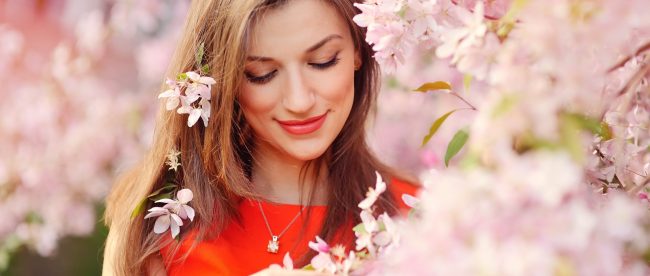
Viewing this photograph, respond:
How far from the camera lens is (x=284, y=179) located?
78.8 inches

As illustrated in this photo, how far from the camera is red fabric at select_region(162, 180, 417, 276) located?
195 cm

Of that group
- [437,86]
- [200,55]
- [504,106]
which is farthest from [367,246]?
[200,55]

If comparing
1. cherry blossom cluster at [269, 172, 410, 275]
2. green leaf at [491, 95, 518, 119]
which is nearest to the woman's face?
cherry blossom cluster at [269, 172, 410, 275]

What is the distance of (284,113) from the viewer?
68.3 inches

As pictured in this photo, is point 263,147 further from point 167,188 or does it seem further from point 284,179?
point 167,188

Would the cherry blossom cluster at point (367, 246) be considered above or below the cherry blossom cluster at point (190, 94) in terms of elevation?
below

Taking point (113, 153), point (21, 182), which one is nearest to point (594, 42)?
point (21, 182)

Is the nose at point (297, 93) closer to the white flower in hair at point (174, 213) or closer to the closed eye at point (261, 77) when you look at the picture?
the closed eye at point (261, 77)

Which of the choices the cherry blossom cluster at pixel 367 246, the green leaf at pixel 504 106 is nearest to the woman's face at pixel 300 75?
the cherry blossom cluster at pixel 367 246

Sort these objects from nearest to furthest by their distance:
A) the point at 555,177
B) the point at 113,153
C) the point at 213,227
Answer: the point at 555,177
the point at 213,227
the point at 113,153

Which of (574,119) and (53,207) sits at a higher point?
(574,119)

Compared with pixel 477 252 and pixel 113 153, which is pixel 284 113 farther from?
pixel 113 153

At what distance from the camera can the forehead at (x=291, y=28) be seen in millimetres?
1699

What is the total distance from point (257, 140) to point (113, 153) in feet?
6.91
